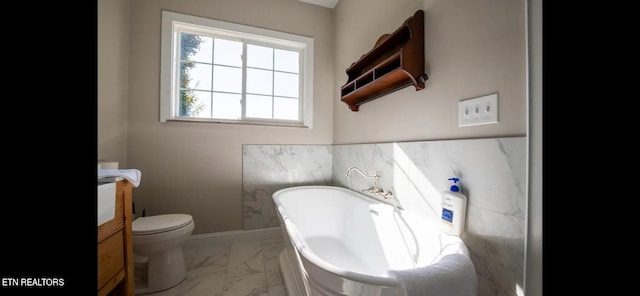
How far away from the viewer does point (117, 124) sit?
165 cm

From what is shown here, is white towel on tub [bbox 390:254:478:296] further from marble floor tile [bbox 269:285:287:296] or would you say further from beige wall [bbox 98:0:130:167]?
beige wall [bbox 98:0:130:167]

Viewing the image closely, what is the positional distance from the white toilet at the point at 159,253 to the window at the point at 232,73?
936 mm

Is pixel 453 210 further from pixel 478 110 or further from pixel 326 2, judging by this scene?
pixel 326 2

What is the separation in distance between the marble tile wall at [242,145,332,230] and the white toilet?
666 mm

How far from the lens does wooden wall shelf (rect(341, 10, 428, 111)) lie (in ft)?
3.99

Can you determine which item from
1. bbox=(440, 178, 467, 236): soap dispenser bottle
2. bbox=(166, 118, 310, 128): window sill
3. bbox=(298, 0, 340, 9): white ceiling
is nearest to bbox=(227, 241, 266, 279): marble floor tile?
bbox=(166, 118, 310, 128): window sill

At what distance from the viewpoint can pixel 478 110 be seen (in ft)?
3.08

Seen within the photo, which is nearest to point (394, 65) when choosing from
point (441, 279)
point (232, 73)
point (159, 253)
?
point (441, 279)

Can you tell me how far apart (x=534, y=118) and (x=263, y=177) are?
6.38 ft

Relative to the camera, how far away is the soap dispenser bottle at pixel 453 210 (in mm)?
953

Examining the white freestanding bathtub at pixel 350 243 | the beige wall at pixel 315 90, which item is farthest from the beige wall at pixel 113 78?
the white freestanding bathtub at pixel 350 243

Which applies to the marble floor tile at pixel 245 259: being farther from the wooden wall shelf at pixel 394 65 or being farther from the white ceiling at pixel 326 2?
the white ceiling at pixel 326 2
